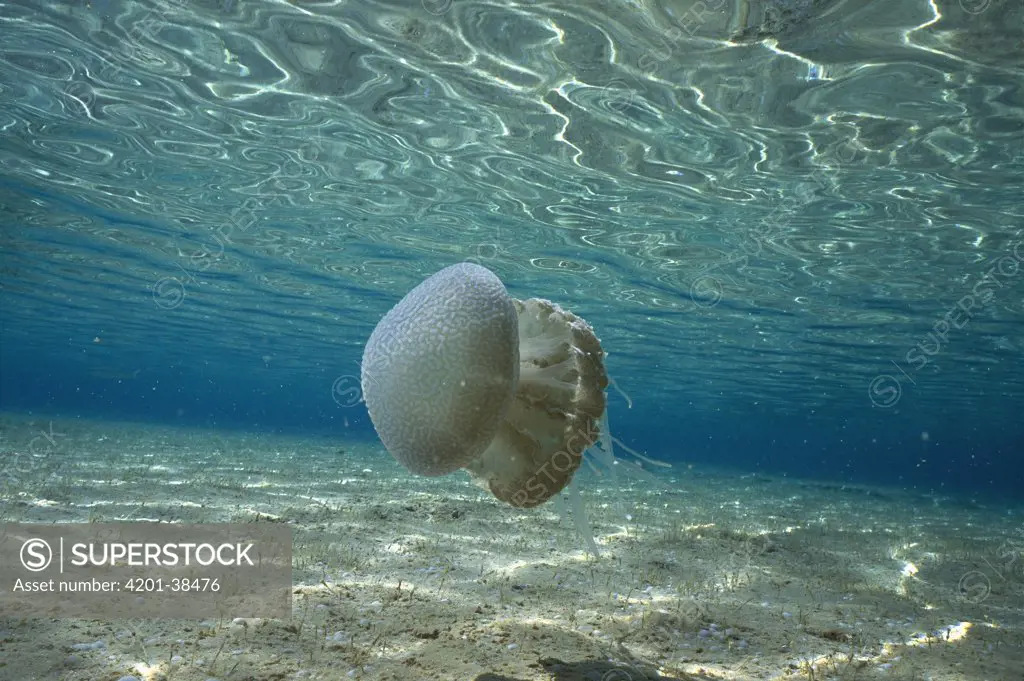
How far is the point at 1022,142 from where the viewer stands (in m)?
8.83

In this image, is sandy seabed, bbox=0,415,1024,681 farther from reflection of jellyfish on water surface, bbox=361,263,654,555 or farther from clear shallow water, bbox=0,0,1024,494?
clear shallow water, bbox=0,0,1024,494

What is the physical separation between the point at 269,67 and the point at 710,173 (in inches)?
290

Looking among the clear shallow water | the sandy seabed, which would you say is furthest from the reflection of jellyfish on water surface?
the clear shallow water

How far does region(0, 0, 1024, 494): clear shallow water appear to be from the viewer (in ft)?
24.8

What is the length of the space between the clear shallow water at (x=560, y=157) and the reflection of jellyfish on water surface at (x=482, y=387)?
18.4 ft

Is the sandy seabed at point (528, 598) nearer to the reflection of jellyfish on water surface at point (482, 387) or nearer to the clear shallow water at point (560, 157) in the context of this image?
the reflection of jellyfish on water surface at point (482, 387)

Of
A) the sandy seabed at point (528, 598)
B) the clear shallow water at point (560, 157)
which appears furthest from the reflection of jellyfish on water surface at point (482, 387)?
the clear shallow water at point (560, 157)

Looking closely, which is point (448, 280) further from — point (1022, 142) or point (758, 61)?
point (1022, 142)

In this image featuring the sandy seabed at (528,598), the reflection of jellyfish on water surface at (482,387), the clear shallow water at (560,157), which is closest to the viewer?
the reflection of jellyfish on water surface at (482,387)

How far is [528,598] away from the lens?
454cm

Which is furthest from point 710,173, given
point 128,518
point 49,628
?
point 49,628

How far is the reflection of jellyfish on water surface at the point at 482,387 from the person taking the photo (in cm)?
259

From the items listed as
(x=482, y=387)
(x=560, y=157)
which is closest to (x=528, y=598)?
(x=482, y=387)

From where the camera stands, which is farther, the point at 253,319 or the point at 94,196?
the point at 253,319
